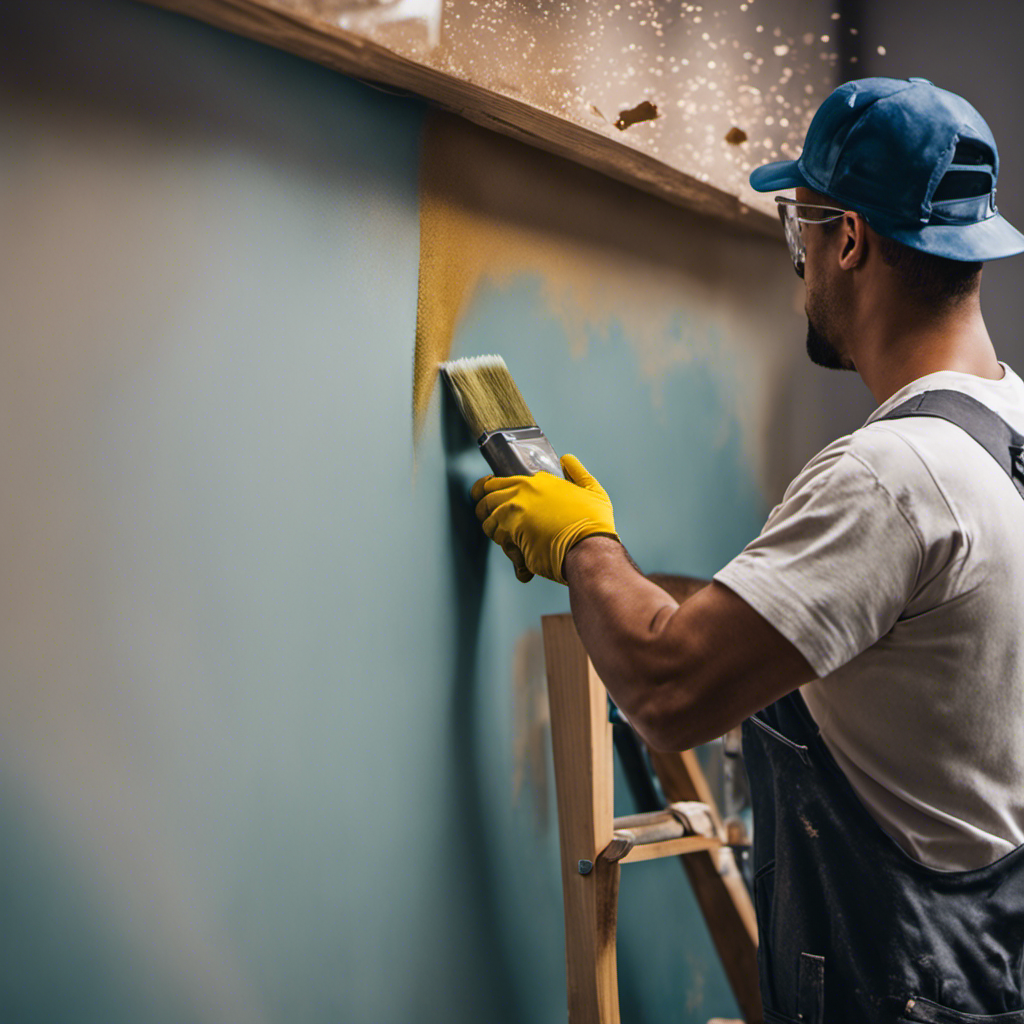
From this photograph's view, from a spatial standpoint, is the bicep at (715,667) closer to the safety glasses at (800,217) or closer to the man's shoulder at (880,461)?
the man's shoulder at (880,461)

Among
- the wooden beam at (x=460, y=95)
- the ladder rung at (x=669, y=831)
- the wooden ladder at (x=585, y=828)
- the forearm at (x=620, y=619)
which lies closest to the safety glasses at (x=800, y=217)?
the wooden beam at (x=460, y=95)

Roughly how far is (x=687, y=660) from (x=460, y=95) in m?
0.82

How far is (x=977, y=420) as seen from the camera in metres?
0.92

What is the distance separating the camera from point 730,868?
167cm

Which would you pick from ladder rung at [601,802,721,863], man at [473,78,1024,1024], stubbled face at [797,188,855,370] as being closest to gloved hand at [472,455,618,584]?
man at [473,78,1024,1024]

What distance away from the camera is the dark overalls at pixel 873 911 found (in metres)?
0.93

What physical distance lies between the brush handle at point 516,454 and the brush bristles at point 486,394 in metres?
0.02

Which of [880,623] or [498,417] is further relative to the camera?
[498,417]

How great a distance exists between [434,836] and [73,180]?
0.91 m

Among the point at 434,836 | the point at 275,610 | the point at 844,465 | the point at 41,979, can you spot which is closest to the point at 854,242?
the point at 844,465

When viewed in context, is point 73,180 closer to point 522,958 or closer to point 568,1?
point 568,1

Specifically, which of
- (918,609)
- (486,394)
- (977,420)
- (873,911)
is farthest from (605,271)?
(873,911)

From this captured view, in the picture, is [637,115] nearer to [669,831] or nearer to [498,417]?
[498,417]

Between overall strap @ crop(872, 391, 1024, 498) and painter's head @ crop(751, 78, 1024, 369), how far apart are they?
0.17 m
